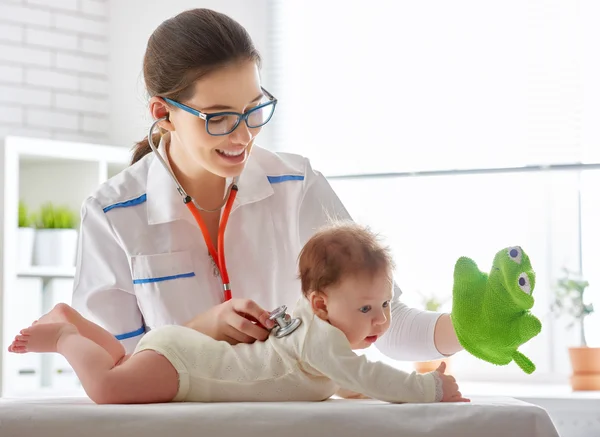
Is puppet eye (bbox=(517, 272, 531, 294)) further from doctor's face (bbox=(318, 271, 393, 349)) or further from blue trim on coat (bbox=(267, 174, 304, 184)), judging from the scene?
blue trim on coat (bbox=(267, 174, 304, 184))

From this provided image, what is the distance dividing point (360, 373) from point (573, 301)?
279 centimetres

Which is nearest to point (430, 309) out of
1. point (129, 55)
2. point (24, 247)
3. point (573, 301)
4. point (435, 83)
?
point (573, 301)

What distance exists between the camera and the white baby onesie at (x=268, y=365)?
57.2 inches

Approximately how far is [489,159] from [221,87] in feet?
8.21

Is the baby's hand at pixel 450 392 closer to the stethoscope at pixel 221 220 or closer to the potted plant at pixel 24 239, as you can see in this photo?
the stethoscope at pixel 221 220

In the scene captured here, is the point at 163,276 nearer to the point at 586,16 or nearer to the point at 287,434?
the point at 287,434

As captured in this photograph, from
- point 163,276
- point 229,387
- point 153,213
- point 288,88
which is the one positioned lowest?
point 229,387

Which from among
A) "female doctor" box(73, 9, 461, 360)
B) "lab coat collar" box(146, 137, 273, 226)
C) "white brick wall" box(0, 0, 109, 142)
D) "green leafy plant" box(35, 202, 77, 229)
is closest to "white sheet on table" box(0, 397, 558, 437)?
"female doctor" box(73, 9, 461, 360)

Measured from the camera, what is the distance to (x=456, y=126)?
426cm

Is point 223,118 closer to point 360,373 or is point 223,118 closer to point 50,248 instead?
point 360,373

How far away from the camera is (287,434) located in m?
1.23

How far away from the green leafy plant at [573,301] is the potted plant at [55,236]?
214cm

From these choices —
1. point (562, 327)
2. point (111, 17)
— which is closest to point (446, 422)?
point (562, 327)

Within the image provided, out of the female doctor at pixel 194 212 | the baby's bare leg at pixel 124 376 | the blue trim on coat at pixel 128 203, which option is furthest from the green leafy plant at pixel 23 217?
the baby's bare leg at pixel 124 376
